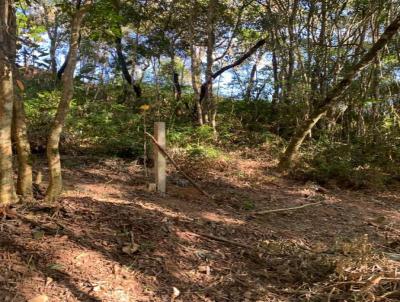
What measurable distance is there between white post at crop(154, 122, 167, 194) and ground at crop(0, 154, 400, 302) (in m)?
0.63

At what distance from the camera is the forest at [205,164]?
3357 millimetres

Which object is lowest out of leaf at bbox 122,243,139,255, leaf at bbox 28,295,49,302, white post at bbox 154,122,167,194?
leaf at bbox 28,295,49,302

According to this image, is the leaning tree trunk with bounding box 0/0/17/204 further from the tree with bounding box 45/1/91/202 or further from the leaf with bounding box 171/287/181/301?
the leaf with bounding box 171/287/181/301

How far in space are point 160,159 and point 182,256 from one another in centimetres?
265

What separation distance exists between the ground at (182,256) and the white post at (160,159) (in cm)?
63

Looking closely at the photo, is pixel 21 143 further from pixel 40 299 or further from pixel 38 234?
pixel 40 299

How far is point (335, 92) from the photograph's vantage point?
8.02 metres

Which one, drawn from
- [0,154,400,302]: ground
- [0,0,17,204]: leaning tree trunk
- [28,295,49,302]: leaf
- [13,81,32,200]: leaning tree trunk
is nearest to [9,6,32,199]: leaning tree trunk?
[13,81,32,200]: leaning tree trunk

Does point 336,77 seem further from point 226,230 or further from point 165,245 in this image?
point 165,245

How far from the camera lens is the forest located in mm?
3357

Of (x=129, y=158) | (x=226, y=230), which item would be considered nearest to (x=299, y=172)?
(x=129, y=158)

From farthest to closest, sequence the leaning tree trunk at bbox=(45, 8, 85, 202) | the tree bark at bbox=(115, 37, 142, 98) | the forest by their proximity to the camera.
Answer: the tree bark at bbox=(115, 37, 142, 98), the leaning tree trunk at bbox=(45, 8, 85, 202), the forest

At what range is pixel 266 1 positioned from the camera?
1217 cm

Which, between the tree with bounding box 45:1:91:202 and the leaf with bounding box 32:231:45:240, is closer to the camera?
the leaf with bounding box 32:231:45:240
